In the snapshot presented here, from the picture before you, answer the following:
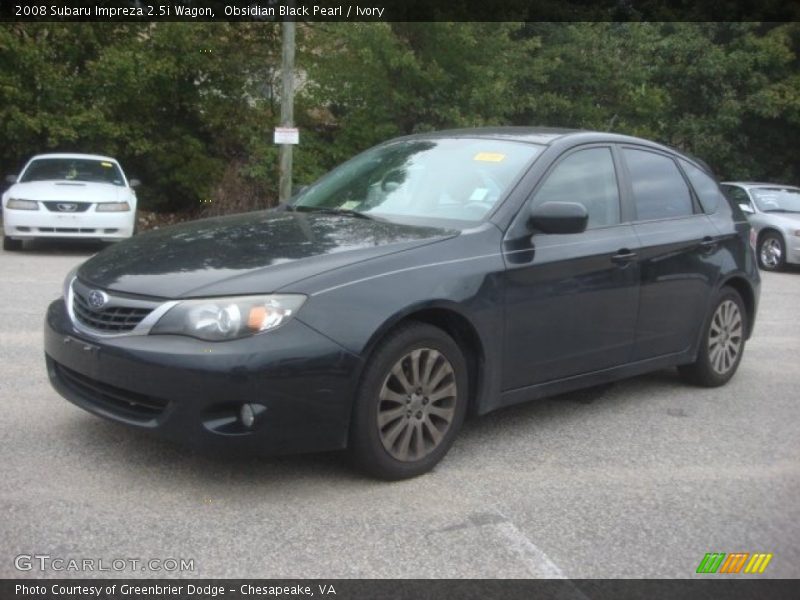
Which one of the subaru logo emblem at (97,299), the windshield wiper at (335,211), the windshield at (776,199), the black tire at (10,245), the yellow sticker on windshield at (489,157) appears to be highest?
the yellow sticker on windshield at (489,157)

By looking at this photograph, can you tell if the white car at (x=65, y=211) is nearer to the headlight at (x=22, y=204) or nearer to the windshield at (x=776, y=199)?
the headlight at (x=22, y=204)

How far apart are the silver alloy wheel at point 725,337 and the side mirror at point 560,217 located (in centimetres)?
188

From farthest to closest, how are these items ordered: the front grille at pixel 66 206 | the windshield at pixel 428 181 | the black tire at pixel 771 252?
1. the black tire at pixel 771 252
2. the front grille at pixel 66 206
3. the windshield at pixel 428 181

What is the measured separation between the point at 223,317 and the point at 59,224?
9.68 m

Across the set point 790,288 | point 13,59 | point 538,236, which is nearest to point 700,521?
point 538,236

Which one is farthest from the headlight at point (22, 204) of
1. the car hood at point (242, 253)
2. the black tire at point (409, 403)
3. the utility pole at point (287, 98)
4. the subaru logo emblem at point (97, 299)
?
the black tire at point (409, 403)

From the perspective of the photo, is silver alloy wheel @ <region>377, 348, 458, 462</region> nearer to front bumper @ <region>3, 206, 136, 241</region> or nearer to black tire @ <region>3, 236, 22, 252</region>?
front bumper @ <region>3, 206, 136, 241</region>

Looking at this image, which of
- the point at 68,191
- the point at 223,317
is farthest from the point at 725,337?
the point at 68,191

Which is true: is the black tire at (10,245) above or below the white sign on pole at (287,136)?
below

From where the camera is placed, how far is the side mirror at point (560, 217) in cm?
458

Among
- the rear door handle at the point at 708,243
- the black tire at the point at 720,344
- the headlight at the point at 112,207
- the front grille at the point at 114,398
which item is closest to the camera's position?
the front grille at the point at 114,398

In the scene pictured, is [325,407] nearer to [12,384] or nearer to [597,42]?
[12,384]

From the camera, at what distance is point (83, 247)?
13.9 m

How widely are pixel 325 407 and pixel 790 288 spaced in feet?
34.7
